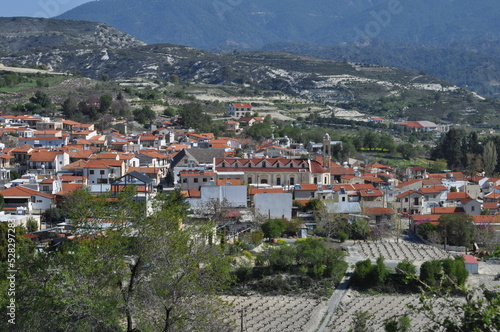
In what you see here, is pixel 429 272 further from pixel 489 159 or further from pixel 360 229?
pixel 489 159

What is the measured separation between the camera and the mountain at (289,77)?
9512cm

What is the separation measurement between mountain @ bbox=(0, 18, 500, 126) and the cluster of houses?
48.7 meters

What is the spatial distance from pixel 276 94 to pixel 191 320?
275 feet

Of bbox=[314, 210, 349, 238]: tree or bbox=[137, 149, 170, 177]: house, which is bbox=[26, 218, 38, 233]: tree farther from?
bbox=[137, 149, 170, 177]: house

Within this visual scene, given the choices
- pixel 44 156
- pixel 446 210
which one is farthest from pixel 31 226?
pixel 446 210

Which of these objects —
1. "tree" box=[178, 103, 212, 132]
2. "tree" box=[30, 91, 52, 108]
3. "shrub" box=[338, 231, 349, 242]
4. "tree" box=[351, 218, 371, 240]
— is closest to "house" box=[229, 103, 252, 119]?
"tree" box=[178, 103, 212, 132]

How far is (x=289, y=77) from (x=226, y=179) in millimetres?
79878

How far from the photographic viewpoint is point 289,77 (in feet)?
368

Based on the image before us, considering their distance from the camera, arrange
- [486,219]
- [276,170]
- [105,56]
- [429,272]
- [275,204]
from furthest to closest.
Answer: [105,56]
[276,170]
[486,219]
[275,204]
[429,272]

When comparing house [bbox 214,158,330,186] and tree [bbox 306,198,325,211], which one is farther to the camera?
house [bbox 214,158,330,186]

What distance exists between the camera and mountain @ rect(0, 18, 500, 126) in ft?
312

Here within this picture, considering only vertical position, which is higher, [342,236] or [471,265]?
[342,236]

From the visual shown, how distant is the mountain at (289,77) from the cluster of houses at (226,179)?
4870cm

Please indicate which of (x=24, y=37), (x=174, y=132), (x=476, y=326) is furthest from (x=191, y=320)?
(x=24, y=37)
